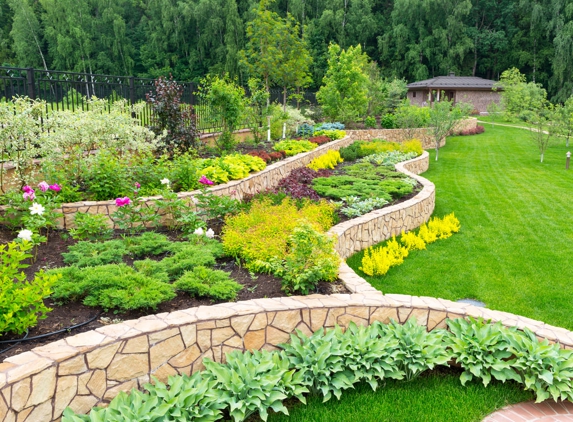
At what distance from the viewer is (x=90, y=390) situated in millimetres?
3035

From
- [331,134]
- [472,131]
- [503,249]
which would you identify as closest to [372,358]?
[503,249]

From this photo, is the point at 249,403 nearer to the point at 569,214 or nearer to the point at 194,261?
the point at 194,261

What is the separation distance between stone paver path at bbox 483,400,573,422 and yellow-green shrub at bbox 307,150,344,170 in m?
8.58

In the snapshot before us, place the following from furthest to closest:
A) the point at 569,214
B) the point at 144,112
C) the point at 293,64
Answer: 1. the point at 293,64
2. the point at 144,112
3. the point at 569,214

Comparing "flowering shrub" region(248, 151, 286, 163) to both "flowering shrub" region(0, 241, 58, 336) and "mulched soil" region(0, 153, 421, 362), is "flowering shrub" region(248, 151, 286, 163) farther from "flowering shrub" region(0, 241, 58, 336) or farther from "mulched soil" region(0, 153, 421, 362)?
"flowering shrub" region(0, 241, 58, 336)

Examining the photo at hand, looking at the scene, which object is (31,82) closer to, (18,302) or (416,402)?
(18,302)

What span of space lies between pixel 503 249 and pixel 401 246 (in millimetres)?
1633

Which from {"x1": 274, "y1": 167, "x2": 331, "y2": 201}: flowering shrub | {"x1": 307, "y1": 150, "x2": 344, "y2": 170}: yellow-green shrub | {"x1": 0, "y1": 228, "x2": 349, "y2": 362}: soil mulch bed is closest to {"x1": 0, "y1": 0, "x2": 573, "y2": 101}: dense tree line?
{"x1": 307, "y1": 150, "x2": 344, "y2": 170}: yellow-green shrub

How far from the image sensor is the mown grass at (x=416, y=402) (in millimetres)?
3203

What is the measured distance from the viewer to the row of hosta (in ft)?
9.89

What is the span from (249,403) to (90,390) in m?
1.09

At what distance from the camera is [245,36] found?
145 feet

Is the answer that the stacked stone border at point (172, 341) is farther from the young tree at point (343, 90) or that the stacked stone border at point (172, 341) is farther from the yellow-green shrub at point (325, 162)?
the young tree at point (343, 90)

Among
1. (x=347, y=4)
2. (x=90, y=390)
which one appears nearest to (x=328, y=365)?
(x=90, y=390)
